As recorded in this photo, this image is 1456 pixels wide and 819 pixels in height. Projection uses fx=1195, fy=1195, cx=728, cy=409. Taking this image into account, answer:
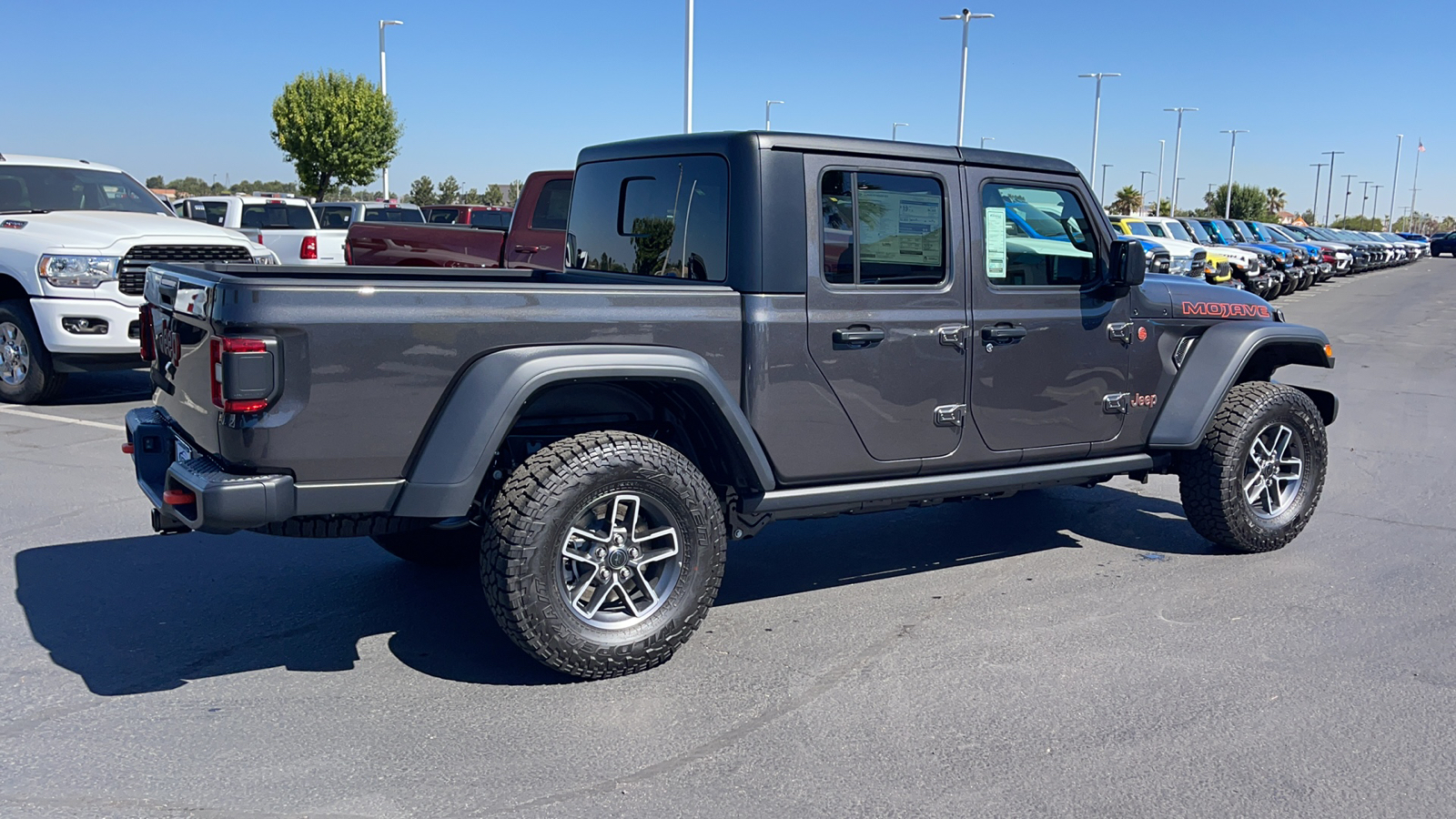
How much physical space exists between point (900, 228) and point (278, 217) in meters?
13.9

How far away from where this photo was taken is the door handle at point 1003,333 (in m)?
4.94

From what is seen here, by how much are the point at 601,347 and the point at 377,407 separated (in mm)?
763

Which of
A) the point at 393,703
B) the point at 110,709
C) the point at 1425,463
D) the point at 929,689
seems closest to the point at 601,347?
the point at 393,703

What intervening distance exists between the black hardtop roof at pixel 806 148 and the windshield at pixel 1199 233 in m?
24.6

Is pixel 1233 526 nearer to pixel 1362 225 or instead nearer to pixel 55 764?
pixel 55 764

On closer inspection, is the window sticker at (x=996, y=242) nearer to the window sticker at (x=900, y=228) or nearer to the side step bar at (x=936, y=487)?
the window sticker at (x=900, y=228)

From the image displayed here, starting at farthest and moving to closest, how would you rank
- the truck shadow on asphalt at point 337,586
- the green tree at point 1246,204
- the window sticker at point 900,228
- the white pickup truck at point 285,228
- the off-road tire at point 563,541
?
the green tree at point 1246,204 → the white pickup truck at point 285,228 → the window sticker at point 900,228 → the truck shadow on asphalt at point 337,586 → the off-road tire at point 563,541

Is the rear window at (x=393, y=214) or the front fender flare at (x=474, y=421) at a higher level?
the rear window at (x=393, y=214)

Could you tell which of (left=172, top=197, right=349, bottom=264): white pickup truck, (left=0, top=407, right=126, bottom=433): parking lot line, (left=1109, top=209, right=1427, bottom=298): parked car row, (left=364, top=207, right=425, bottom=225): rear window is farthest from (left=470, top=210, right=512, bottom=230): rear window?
(left=1109, top=209, right=1427, bottom=298): parked car row

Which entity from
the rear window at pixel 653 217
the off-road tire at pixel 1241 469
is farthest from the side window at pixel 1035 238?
the rear window at pixel 653 217

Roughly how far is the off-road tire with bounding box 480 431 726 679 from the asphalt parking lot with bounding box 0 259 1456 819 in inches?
6.1

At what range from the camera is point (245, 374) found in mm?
3574

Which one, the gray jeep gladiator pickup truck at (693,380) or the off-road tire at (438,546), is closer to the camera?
the gray jeep gladiator pickup truck at (693,380)

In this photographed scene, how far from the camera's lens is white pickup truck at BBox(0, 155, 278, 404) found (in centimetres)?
926
